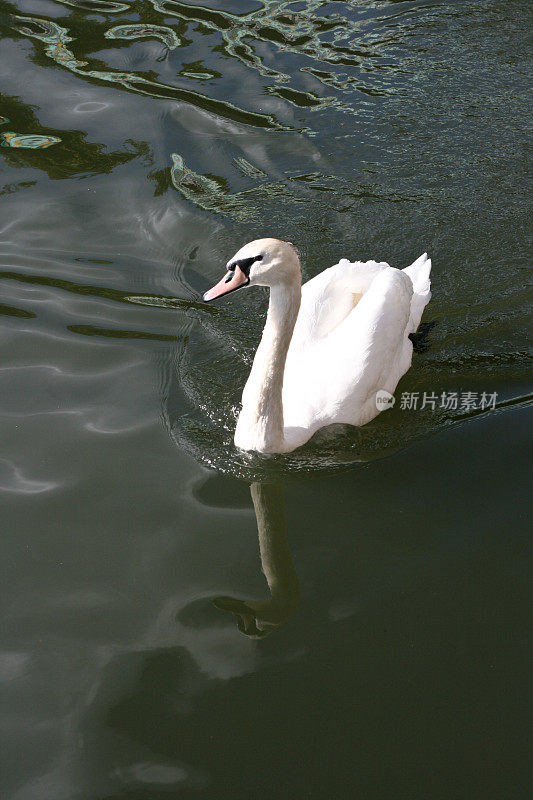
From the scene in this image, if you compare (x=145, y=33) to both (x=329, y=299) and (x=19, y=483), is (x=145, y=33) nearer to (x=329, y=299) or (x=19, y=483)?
(x=329, y=299)

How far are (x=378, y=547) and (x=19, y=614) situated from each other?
1.88m

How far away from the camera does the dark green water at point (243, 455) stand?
13.1 feet

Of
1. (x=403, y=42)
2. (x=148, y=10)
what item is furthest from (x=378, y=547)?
(x=148, y=10)

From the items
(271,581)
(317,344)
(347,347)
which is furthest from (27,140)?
(271,581)

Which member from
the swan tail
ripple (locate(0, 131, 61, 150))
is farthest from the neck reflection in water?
ripple (locate(0, 131, 61, 150))

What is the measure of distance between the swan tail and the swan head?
6.35 feet

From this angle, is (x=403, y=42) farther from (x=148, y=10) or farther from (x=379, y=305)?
(x=379, y=305)

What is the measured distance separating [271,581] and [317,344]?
1.95 meters

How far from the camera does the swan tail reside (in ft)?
22.4

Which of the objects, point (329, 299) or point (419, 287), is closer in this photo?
point (329, 299)

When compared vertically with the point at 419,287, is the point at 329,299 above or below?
above

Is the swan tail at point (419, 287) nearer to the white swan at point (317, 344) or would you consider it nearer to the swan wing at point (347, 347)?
the white swan at point (317, 344)

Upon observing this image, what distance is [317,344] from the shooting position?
6148 millimetres

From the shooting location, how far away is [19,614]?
457 centimetres
